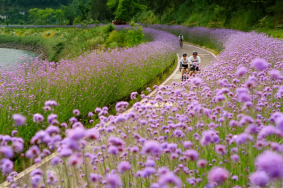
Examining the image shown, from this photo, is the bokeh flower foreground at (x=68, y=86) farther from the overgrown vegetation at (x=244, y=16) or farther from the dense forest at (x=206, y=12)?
the dense forest at (x=206, y=12)

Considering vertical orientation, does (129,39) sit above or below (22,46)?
above

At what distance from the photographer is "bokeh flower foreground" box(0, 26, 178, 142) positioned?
6.07 meters

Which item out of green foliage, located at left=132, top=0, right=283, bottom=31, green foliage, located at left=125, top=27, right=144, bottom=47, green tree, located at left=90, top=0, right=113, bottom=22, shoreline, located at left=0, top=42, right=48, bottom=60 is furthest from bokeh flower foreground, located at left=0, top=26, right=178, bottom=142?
green tree, located at left=90, top=0, right=113, bottom=22

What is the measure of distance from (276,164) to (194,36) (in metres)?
27.0

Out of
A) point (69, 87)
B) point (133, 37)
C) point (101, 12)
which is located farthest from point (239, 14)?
point (101, 12)

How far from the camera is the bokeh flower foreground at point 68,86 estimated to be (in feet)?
19.9

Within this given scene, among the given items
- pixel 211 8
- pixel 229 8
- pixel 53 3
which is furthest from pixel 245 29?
pixel 53 3

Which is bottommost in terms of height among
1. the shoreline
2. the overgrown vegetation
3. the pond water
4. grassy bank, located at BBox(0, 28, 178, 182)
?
the shoreline

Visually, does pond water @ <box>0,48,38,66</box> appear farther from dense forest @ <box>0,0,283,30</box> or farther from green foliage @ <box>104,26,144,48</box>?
dense forest @ <box>0,0,283,30</box>

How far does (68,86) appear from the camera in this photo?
7.45 metres

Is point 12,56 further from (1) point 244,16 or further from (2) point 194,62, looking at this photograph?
(2) point 194,62

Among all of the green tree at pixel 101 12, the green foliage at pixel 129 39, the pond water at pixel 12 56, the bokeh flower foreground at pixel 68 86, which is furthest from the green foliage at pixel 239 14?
the green tree at pixel 101 12

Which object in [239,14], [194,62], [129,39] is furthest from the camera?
[239,14]

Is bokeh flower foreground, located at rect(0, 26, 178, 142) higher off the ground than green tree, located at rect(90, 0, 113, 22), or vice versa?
green tree, located at rect(90, 0, 113, 22)
